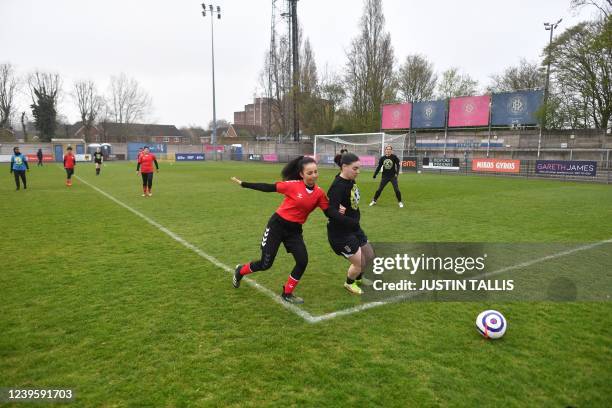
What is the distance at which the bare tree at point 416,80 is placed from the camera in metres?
50.9

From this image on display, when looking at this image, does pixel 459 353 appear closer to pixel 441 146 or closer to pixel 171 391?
pixel 171 391

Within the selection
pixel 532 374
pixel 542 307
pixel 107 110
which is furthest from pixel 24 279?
pixel 107 110

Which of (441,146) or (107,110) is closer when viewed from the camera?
(441,146)

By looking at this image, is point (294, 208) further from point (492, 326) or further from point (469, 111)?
point (469, 111)

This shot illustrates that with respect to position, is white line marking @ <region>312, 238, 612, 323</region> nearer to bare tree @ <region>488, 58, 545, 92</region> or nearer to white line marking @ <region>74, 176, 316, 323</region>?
white line marking @ <region>74, 176, 316, 323</region>

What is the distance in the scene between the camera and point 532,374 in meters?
3.28

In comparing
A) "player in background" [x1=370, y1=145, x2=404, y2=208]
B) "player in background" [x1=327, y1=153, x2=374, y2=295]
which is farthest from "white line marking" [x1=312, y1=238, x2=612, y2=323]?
"player in background" [x1=370, y1=145, x2=404, y2=208]

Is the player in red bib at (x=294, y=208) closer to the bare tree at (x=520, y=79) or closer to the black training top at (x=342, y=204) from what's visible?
the black training top at (x=342, y=204)

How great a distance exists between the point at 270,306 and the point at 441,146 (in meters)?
41.8

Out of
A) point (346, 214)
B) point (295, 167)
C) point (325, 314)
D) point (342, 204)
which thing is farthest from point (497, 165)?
point (325, 314)

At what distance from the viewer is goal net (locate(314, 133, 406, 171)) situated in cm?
3391

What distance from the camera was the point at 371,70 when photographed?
44906mm

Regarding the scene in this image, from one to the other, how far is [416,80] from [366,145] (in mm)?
22001

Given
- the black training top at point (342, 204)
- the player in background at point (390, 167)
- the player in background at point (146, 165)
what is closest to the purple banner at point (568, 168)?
the player in background at point (390, 167)
